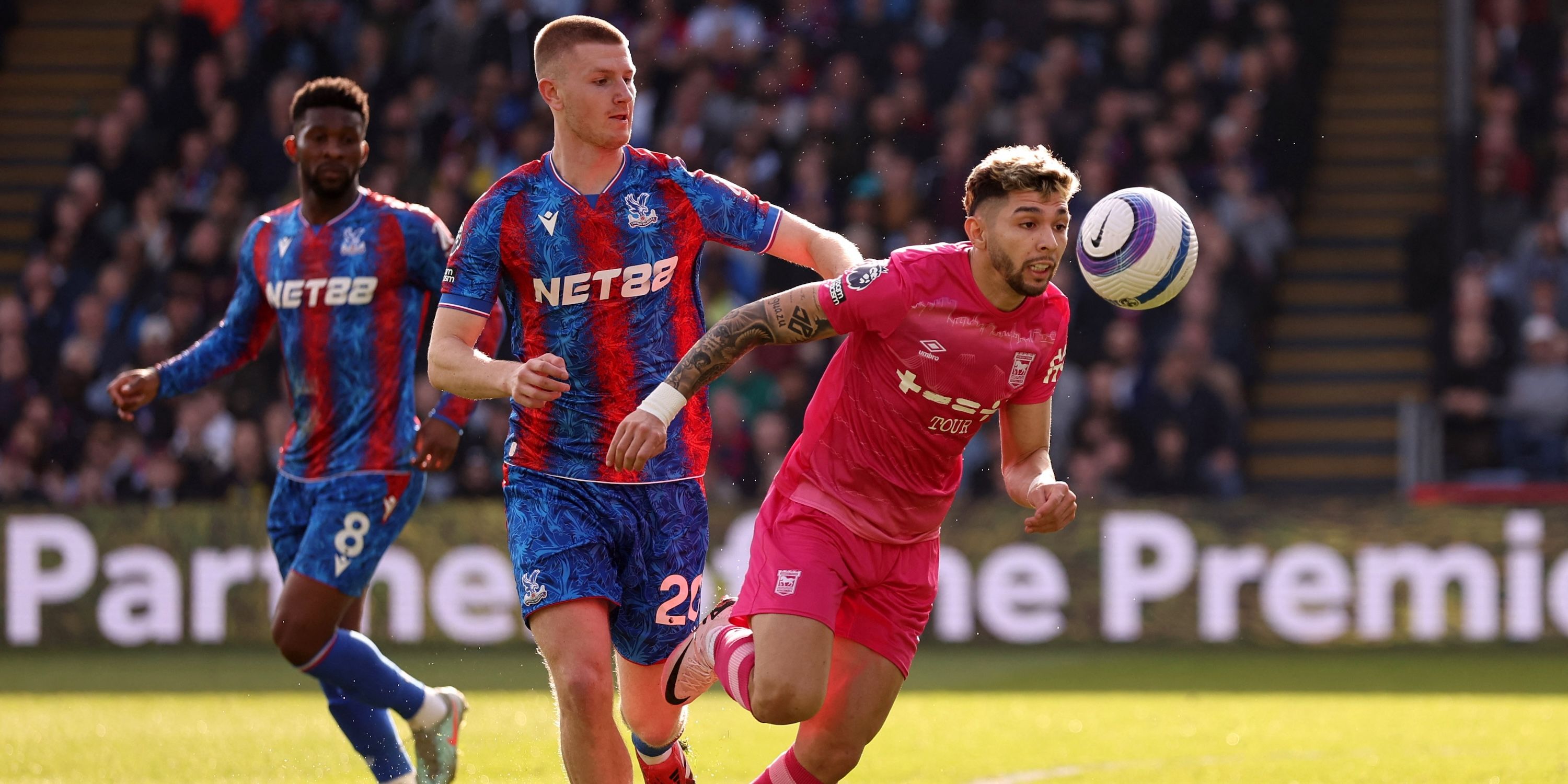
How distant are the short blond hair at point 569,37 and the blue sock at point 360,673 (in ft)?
7.28

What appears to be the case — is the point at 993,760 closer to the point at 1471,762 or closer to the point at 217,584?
the point at 1471,762

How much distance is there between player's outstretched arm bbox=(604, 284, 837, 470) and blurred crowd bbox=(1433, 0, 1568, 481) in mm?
9808

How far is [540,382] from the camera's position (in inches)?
208

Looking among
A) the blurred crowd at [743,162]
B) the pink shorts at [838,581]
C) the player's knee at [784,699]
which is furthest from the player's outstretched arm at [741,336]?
the blurred crowd at [743,162]

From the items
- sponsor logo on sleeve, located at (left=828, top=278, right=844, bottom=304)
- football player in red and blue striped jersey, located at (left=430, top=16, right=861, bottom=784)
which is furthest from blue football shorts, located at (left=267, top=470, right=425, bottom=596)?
sponsor logo on sleeve, located at (left=828, top=278, right=844, bottom=304)

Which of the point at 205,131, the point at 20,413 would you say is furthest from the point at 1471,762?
the point at 205,131

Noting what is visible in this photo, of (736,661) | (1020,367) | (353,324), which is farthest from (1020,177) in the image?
(353,324)

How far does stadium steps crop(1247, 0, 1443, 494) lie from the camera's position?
53.7 feet

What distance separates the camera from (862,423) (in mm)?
5926

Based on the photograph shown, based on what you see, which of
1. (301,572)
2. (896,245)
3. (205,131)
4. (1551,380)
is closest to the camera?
(301,572)

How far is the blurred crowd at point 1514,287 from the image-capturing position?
1413cm

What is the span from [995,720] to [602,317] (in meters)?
4.93

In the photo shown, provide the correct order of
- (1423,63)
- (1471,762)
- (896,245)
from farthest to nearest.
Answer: (1423,63)
(896,245)
(1471,762)

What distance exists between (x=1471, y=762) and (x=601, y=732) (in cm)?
458
